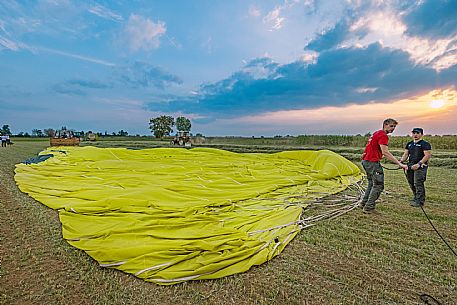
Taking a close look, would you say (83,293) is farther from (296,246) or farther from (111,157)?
(111,157)

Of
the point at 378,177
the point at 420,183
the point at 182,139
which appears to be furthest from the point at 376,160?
the point at 182,139

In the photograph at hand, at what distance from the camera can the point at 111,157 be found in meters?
9.10

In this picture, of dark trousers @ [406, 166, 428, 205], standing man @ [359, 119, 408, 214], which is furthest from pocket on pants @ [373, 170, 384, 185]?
dark trousers @ [406, 166, 428, 205]

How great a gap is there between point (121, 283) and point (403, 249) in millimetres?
3037

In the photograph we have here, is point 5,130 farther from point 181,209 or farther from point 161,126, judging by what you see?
point 181,209

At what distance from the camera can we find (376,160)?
446cm

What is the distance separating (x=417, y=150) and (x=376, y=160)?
1.08m

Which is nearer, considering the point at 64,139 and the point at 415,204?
the point at 415,204

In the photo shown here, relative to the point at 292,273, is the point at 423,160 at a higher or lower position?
higher

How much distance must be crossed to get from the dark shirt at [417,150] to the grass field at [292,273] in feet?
4.52

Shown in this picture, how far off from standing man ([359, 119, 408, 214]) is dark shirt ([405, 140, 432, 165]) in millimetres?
632

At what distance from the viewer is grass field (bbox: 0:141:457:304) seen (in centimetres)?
219

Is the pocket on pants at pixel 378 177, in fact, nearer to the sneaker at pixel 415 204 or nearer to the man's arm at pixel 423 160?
the man's arm at pixel 423 160

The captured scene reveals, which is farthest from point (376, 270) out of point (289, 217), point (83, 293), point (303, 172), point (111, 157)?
point (111, 157)
